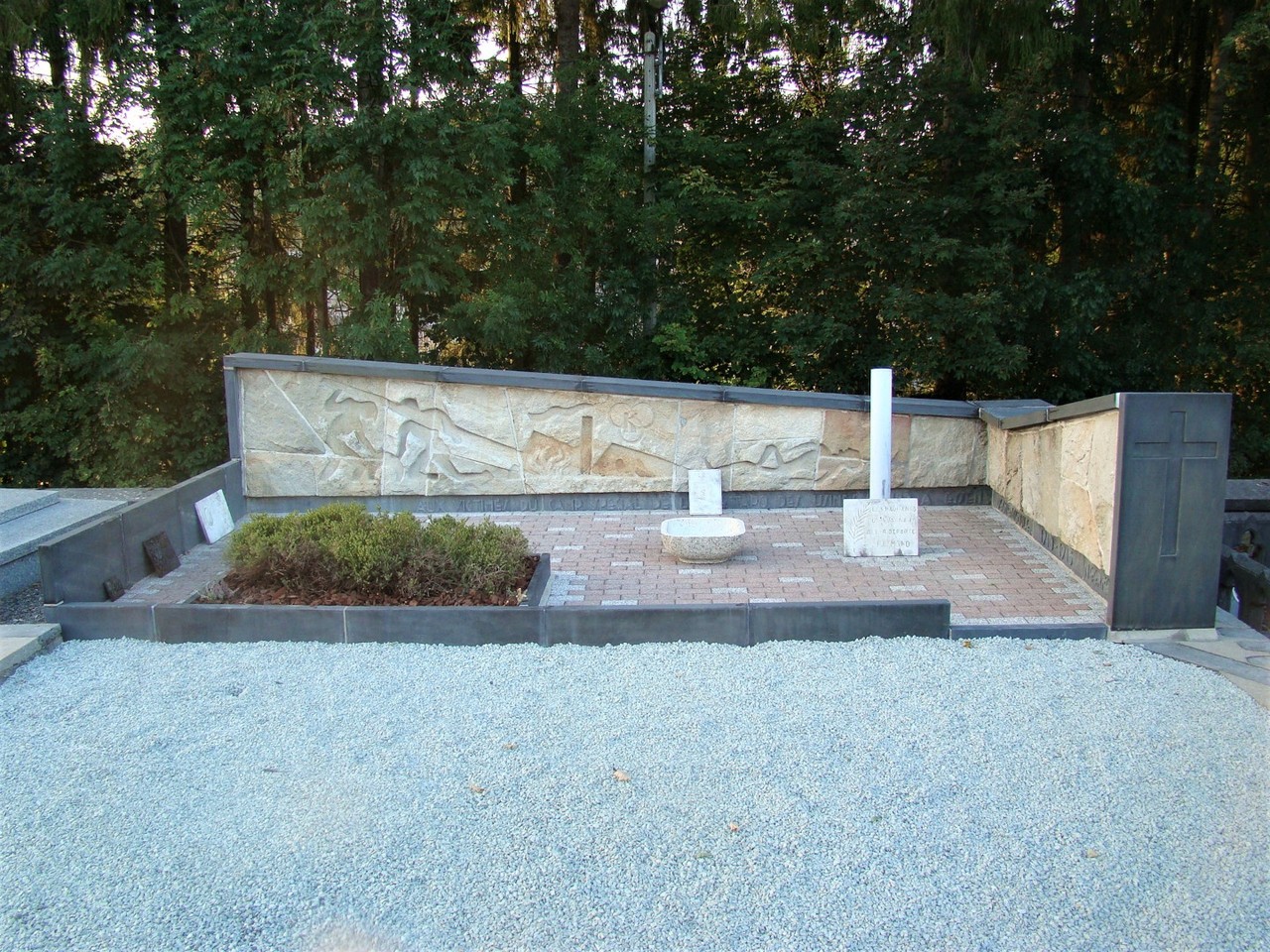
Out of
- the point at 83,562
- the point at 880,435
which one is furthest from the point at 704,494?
the point at 83,562

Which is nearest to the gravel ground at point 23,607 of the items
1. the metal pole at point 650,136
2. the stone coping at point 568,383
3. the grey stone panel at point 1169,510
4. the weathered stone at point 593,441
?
the stone coping at point 568,383

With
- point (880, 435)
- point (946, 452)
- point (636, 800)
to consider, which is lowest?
point (636, 800)

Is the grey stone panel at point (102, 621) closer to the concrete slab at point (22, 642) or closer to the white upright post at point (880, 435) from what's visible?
the concrete slab at point (22, 642)

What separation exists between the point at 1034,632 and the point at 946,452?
281cm

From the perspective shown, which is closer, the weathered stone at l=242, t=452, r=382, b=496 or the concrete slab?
the concrete slab

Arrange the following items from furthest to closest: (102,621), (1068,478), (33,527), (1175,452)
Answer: (33,527) < (1068,478) < (102,621) < (1175,452)

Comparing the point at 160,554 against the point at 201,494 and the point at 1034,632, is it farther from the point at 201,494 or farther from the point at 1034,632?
the point at 1034,632

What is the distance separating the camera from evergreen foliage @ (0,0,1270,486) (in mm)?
9930

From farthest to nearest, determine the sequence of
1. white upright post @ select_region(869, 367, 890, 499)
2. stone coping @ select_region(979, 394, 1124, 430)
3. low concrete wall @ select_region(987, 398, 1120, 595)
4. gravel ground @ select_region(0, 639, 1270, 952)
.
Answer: white upright post @ select_region(869, 367, 890, 499) < low concrete wall @ select_region(987, 398, 1120, 595) < stone coping @ select_region(979, 394, 1124, 430) < gravel ground @ select_region(0, 639, 1270, 952)

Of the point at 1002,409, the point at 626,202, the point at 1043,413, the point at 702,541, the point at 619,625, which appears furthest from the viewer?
the point at 626,202

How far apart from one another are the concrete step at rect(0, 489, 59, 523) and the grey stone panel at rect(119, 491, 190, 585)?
1.57 m

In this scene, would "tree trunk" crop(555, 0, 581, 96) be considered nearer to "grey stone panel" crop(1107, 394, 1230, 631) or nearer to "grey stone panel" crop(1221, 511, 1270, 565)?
"grey stone panel" crop(1221, 511, 1270, 565)

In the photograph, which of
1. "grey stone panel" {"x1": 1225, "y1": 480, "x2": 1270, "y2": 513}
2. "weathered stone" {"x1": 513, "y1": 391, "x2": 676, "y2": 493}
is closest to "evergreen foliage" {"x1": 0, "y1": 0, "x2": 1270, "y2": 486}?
"grey stone panel" {"x1": 1225, "y1": 480, "x2": 1270, "y2": 513}

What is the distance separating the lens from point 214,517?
22.6ft
